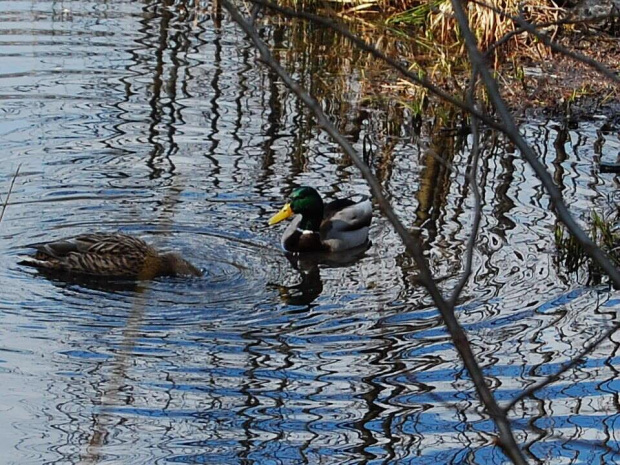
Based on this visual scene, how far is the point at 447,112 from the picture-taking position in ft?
34.2

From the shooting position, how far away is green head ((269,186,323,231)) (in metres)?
8.08

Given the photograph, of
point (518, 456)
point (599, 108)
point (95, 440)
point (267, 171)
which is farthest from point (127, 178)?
point (518, 456)

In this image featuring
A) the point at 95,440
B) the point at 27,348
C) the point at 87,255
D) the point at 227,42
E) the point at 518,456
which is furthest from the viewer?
the point at 227,42

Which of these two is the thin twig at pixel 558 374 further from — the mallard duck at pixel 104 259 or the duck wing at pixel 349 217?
the duck wing at pixel 349 217

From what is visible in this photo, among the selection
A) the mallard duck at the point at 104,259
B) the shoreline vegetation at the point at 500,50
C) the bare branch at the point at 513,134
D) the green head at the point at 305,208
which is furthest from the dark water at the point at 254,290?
the shoreline vegetation at the point at 500,50

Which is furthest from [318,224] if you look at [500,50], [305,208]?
[500,50]

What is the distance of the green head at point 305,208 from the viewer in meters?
8.08

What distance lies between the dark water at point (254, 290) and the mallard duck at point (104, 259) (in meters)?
0.11

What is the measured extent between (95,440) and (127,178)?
6376mm

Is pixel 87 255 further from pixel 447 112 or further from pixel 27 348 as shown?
pixel 447 112

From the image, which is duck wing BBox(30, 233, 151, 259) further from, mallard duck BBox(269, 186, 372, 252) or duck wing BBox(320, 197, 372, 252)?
duck wing BBox(320, 197, 372, 252)

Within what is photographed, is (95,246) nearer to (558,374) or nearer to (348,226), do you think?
(348,226)

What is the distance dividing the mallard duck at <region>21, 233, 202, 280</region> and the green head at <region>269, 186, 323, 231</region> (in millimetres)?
1017

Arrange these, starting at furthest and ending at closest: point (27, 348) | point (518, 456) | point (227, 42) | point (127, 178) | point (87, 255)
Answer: point (227, 42)
point (127, 178)
point (87, 255)
point (27, 348)
point (518, 456)
